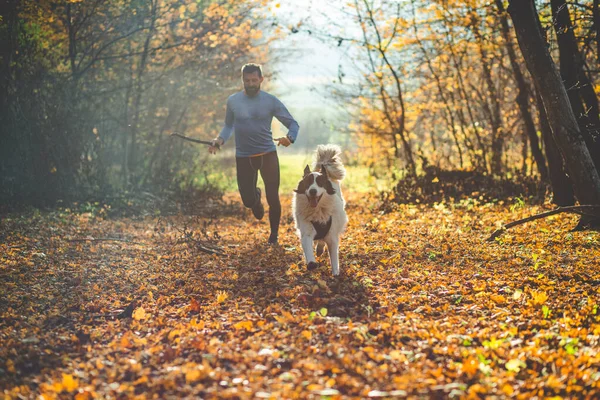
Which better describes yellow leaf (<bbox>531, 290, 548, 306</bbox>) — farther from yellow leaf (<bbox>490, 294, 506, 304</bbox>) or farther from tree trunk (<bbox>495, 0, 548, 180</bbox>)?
tree trunk (<bbox>495, 0, 548, 180</bbox>)

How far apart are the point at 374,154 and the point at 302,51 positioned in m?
4.97

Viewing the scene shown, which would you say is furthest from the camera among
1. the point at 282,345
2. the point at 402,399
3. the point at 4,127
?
the point at 4,127

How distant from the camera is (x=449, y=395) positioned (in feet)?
11.0

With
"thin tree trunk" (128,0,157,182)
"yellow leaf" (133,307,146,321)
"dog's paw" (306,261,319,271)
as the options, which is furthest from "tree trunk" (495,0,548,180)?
"yellow leaf" (133,307,146,321)

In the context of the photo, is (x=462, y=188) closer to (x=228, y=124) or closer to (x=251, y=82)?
(x=228, y=124)

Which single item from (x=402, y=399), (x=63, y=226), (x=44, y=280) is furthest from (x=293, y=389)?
(x=63, y=226)

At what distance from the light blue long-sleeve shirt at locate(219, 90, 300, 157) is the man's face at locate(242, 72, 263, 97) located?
74mm

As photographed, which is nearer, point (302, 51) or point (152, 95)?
point (152, 95)

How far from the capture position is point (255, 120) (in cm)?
779

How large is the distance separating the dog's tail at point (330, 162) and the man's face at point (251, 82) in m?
1.48

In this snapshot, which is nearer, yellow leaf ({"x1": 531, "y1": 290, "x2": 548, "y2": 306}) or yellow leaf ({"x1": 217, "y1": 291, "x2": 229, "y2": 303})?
yellow leaf ({"x1": 531, "y1": 290, "x2": 548, "y2": 306})

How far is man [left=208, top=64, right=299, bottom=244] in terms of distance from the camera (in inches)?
306

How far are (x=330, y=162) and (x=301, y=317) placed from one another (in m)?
2.54

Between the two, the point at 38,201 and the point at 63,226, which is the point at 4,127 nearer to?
the point at 38,201
